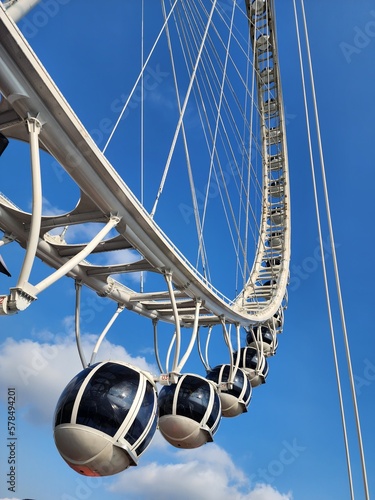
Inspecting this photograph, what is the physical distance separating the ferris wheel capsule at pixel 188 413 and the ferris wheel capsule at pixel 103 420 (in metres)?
4.05

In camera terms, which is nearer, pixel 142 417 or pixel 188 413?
pixel 142 417

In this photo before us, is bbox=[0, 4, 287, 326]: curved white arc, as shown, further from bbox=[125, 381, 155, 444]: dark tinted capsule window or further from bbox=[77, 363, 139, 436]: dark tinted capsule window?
bbox=[125, 381, 155, 444]: dark tinted capsule window

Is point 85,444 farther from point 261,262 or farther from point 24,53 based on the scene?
point 261,262

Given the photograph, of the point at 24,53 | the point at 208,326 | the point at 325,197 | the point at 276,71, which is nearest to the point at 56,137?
the point at 24,53

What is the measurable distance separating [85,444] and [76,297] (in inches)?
189

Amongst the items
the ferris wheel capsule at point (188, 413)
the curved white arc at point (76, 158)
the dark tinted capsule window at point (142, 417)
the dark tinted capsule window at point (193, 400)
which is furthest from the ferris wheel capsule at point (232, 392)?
the dark tinted capsule window at point (142, 417)

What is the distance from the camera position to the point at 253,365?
922 inches

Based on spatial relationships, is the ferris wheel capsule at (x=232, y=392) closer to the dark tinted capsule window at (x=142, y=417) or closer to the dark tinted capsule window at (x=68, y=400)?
the dark tinted capsule window at (x=142, y=417)

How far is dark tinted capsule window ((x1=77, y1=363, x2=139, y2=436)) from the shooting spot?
7535 millimetres

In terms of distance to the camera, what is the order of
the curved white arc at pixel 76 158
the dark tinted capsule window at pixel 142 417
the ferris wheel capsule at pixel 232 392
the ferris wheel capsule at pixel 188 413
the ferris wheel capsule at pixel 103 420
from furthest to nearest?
the ferris wheel capsule at pixel 232 392 < the ferris wheel capsule at pixel 188 413 < the dark tinted capsule window at pixel 142 417 < the ferris wheel capsule at pixel 103 420 < the curved white arc at pixel 76 158

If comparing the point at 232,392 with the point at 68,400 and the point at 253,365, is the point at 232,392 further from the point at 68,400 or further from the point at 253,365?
the point at 68,400

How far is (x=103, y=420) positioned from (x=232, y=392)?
10381 millimetres

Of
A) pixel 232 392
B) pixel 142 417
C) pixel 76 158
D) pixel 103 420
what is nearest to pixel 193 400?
pixel 142 417

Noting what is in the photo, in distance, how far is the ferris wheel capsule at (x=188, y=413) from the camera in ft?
40.2
